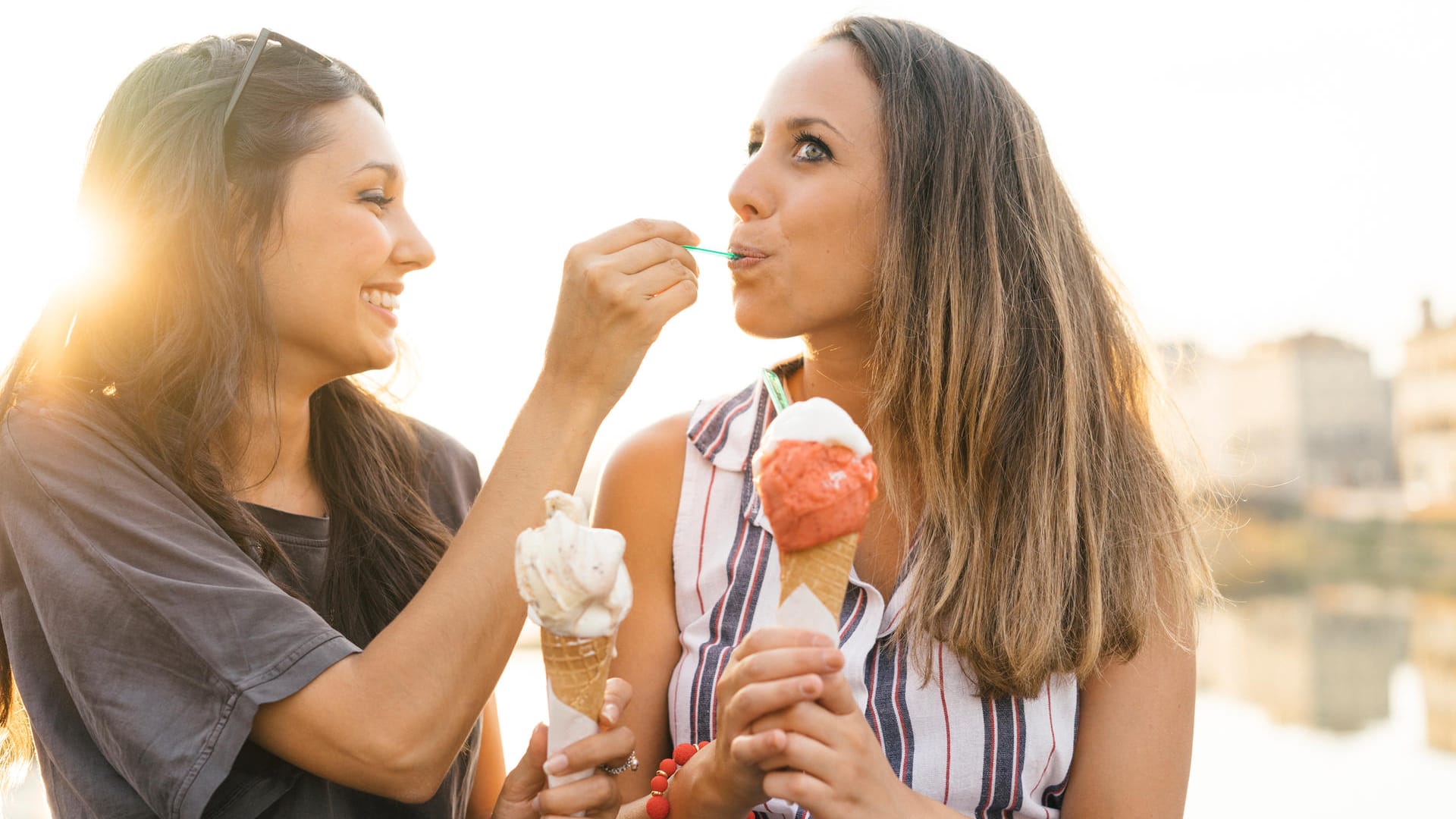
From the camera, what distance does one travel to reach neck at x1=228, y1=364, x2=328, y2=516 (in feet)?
6.73

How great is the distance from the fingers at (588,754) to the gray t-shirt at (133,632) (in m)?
0.39

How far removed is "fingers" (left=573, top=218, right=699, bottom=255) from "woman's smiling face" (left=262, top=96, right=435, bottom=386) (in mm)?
455

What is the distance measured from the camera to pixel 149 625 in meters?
1.66

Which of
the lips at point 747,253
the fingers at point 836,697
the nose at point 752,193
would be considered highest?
the nose at point 752,193

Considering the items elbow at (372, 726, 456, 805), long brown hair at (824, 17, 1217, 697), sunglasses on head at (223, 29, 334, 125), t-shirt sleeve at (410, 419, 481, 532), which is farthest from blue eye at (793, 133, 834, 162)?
elbow at (372, 726, 456, 805)

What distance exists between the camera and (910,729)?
1.87 meters

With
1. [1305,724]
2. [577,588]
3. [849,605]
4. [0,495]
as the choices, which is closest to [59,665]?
[0,495]

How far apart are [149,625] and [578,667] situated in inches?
26.9

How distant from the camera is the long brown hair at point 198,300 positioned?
188cm

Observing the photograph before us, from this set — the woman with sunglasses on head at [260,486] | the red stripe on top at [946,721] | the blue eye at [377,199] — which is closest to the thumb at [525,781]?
the woman with sunglasses on head at [260,486]

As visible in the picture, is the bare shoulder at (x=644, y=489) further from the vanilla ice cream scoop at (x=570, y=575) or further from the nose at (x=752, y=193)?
the vanilla ice cream scoop at (x=570, y=575)

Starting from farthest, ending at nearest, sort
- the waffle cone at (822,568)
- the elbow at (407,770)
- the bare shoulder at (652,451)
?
the bare shoulder at (652,451) → the elbow at (407,770) → the waffle cone at (822,568)

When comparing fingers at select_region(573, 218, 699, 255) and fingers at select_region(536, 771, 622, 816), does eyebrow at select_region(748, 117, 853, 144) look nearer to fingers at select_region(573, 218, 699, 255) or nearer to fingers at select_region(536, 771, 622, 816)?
fingers at select_region(573, 218, 699, 255)

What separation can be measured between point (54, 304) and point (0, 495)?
0.37 metres
